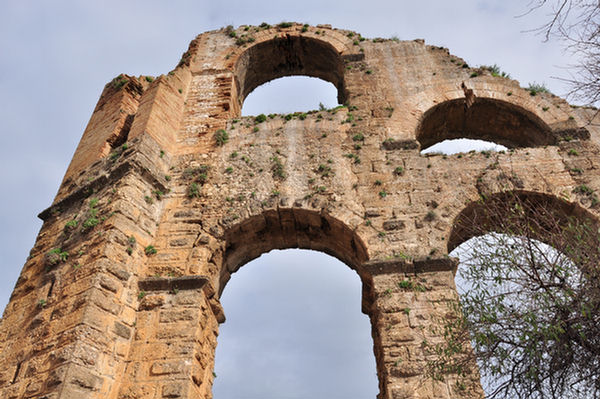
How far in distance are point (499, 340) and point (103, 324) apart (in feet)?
13.3

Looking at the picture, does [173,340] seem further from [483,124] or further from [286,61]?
[286,61]

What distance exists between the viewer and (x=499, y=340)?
4.21 meters

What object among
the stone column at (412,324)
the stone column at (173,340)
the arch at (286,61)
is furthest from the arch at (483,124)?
the stone column at (173,340)

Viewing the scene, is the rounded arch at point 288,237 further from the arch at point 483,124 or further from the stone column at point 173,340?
the arch at point 483,124

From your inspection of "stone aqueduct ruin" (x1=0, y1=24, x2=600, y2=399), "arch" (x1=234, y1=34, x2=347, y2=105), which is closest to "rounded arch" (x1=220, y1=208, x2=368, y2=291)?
"stone aqueduct ruin" (x1=0, y1=24, x2=600, y2=399)

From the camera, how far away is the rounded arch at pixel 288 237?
22.3 feet

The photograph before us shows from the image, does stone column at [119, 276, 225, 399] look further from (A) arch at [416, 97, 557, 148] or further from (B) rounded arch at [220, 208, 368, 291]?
(A) arch at [416, 97, 557, 148]

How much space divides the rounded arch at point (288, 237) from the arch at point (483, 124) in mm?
2613

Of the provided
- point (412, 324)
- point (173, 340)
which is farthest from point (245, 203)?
point (412, 324)

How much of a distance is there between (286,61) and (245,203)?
503cm

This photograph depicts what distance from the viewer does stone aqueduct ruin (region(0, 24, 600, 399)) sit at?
208 inches

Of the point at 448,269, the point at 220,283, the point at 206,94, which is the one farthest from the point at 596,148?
the point at 206,94

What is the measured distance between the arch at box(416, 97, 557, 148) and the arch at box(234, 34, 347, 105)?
90.4 inches

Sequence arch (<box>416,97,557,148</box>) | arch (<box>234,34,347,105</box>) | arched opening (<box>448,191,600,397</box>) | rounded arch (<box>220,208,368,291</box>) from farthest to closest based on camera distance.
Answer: arch (<box>234,34,347,105</box>)
arch (<box>416,97,557,148</box>)
rounded arch (<box>220,208,368,291</box>)
arched opening (<box>448,191,600,397</box>)
